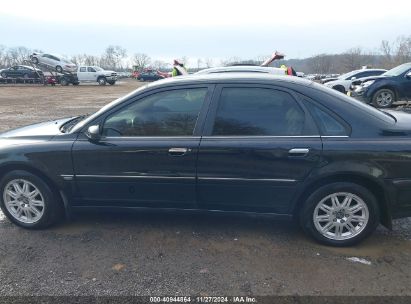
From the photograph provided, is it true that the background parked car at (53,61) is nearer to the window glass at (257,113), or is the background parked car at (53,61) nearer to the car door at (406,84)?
the car door at (406,84)

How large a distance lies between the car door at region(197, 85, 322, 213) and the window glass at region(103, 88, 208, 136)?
227 millimetres

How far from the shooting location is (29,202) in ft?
12.0

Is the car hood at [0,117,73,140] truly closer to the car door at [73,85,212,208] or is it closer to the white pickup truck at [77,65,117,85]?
the car door at [73,85,212,208]

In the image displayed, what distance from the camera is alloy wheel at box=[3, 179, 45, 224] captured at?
11.9ft

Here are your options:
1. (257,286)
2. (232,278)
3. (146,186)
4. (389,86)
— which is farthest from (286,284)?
(389,86)

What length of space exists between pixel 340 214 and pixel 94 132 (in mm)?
2493

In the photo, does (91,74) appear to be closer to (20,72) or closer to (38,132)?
(20,72)

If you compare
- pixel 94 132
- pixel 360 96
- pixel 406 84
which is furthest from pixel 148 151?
pixel 360 96

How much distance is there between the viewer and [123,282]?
279 cm

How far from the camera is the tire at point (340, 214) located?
3.17 meters

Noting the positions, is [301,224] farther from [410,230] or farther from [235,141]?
[410,230]

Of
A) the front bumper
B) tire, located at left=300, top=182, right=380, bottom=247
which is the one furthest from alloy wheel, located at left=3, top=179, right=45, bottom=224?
the front bumper

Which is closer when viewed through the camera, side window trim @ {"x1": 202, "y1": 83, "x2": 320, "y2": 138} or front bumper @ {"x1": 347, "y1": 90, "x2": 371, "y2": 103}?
side window trim @ {"x1": 202, "y1": 83, "x2": 320, "y2": 138}

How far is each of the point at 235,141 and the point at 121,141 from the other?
3.67 feet
